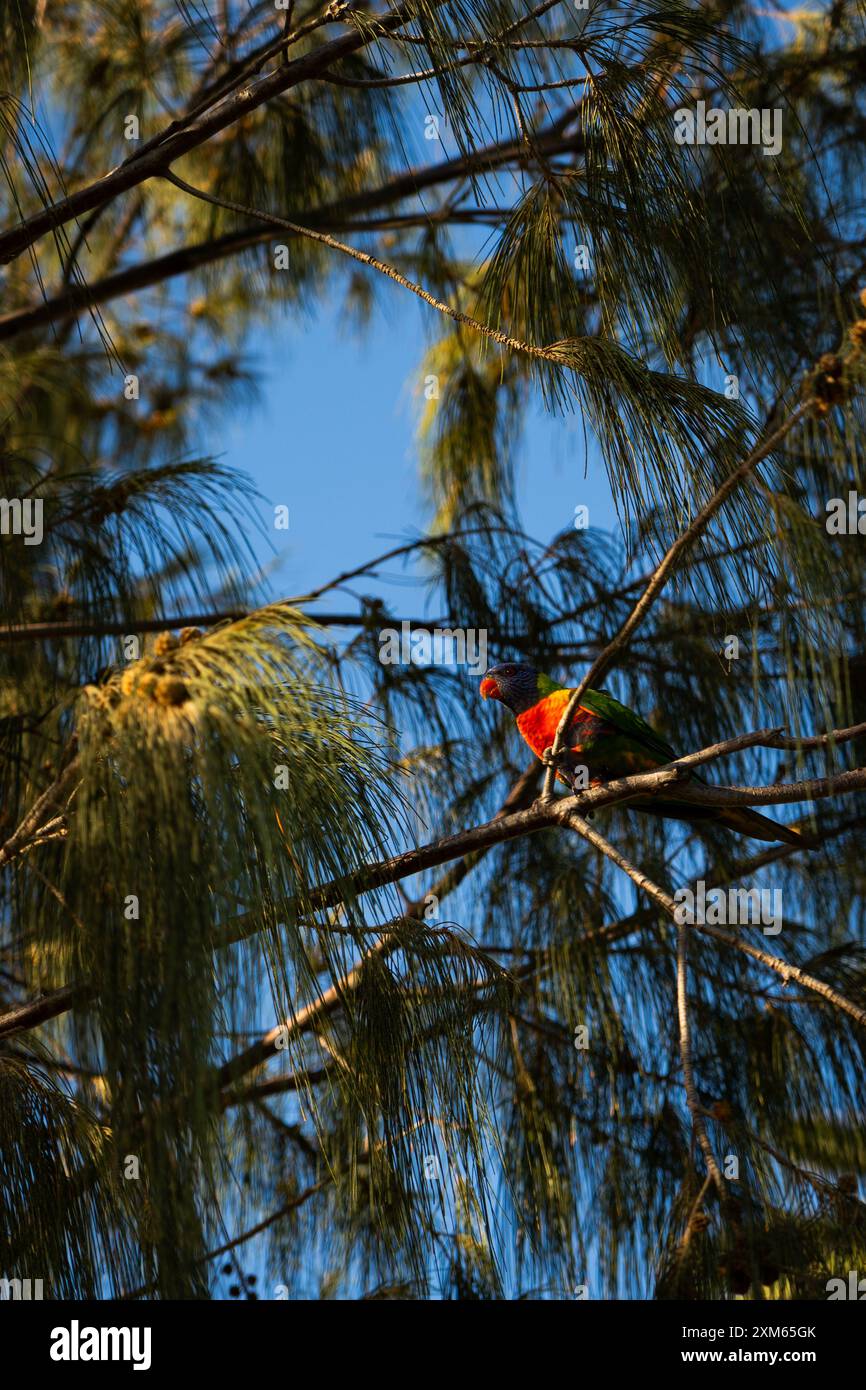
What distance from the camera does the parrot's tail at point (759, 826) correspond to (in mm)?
2275

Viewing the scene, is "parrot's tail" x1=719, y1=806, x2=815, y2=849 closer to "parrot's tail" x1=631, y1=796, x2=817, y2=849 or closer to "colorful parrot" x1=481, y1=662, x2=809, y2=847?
"parrot's tail" x1=631, y1=796, x2=817, y2=849

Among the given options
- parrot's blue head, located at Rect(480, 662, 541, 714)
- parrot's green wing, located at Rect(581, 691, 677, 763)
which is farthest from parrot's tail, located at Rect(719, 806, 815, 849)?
parrot's blue head, located at Rect(480, 662, 541, 714)

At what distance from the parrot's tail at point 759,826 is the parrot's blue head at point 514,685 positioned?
24.4 inches

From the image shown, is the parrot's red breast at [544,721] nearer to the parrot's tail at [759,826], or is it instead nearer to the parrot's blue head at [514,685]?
the parrot's blue head at [514,685]

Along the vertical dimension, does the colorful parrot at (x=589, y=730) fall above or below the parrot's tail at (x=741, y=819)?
above

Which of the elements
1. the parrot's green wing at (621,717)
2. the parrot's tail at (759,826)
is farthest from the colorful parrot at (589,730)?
the parrot's tail at (759,826)

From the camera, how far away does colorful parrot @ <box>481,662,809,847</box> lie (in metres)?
2.62

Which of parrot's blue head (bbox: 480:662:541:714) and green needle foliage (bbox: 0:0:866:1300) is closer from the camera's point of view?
green needle foliage (bbox: 0:0:866:1300)

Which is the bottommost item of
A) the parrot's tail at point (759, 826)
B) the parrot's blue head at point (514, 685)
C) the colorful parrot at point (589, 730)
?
the parrot's tail at point (759, 826)

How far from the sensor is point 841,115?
3201 millimetres

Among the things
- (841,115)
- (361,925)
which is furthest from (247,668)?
(841,115)

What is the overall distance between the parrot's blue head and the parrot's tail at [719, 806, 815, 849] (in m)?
0.62

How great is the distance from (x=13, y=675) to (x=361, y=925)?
4.24 ft

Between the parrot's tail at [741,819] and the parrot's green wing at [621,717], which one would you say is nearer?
the parrot's tail at [741,819]
